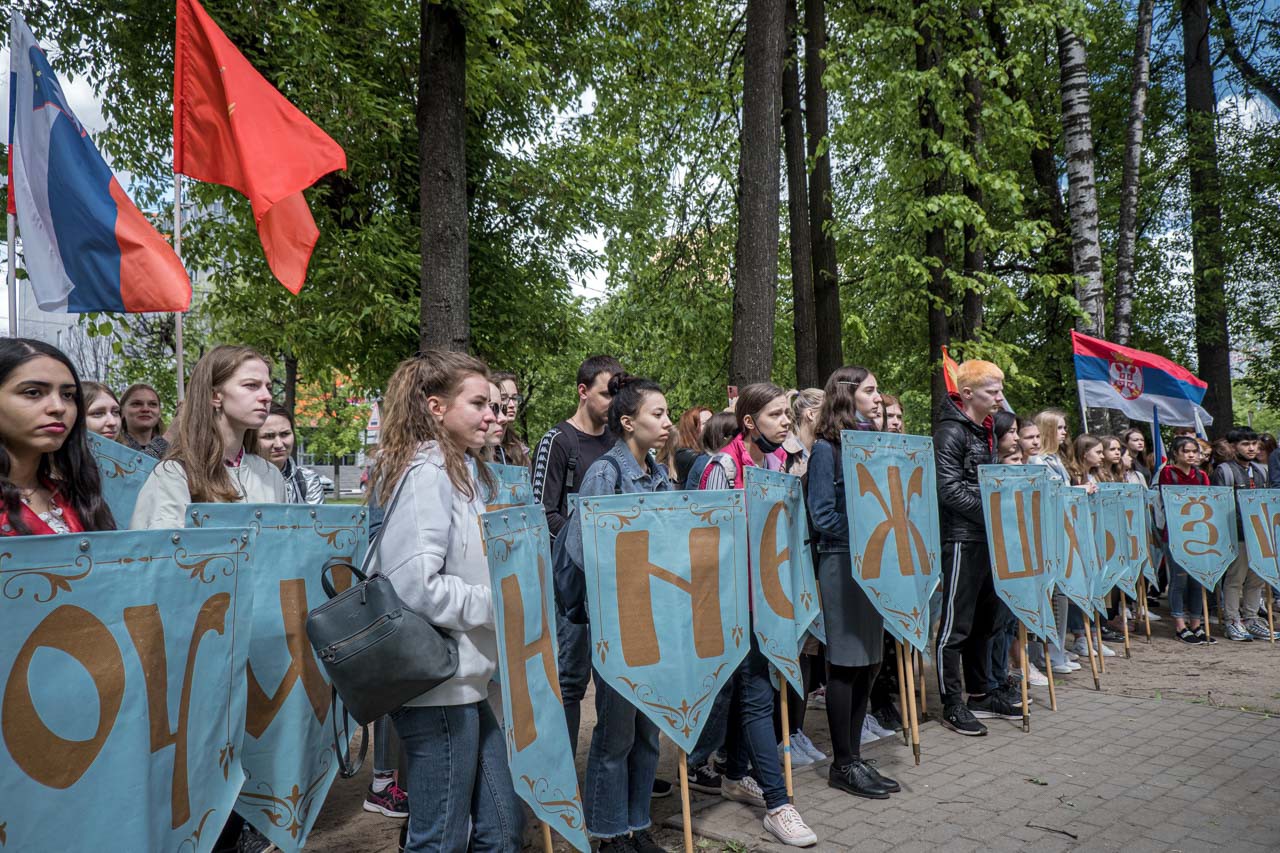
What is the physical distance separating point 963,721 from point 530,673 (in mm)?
3698

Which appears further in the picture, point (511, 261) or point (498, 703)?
point (511, 261)

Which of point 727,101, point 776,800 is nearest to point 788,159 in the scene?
point 727,101

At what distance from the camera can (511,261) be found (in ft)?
47.2

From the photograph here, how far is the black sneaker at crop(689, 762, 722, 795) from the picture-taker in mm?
4770

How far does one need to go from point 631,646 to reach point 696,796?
1.60 metres

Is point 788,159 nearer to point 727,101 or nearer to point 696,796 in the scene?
point 727,101

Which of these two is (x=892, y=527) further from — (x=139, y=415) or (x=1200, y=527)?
(x=1200, y=527)

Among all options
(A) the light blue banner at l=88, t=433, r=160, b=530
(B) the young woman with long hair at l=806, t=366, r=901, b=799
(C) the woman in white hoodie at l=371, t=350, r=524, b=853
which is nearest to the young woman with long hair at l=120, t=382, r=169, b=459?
(A) the light blue banner at l=88, t=433, r=160, b=530

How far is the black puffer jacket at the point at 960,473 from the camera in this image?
556 centimetres

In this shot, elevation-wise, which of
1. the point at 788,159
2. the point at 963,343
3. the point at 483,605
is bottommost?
the point at 483,605

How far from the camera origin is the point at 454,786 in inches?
105

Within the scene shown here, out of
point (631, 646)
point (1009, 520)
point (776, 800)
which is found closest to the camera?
point (631, 646)

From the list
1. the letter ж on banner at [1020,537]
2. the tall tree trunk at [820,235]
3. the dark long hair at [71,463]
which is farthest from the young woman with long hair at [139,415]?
the tall tree trunk at [820,235]

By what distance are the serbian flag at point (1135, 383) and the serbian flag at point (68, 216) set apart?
28.5ft
